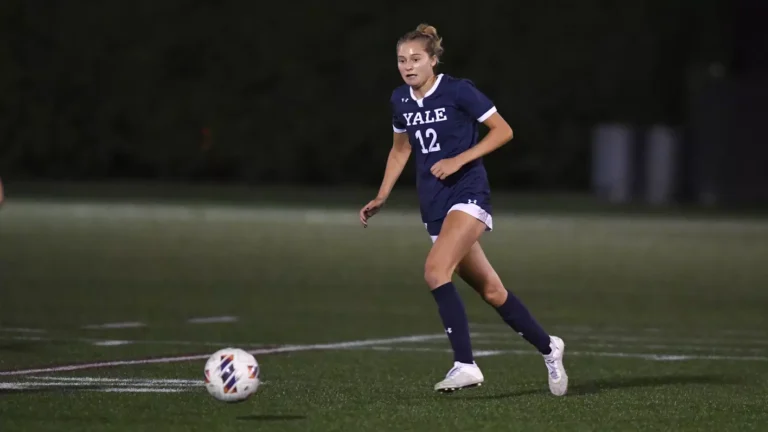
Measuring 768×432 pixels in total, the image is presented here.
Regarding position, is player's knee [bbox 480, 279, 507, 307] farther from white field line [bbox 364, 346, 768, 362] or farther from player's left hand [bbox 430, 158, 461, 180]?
white field line [bbox 364, 346, 768, 362]

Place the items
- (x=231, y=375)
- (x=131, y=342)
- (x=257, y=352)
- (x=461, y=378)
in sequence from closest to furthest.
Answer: (x=231, y=375) < (x=461, y=378) < (x=257, y=352) < (x=131, y=342)

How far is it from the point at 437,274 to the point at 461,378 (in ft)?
2.11

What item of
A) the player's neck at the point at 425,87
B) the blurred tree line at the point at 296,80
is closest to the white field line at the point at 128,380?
the player's neck at the point at 425,87

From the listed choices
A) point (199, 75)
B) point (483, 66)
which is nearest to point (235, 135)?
point (199, 75)

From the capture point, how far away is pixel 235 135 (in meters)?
56.4

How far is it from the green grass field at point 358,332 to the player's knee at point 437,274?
704mm

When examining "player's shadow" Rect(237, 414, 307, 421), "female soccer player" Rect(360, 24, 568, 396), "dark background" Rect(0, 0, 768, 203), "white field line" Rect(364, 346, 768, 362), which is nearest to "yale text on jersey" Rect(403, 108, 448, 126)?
"female soccer player" Rect(360, 24, 568, 396)

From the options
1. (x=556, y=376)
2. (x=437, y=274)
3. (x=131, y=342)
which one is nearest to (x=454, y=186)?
(x=437, y=274)

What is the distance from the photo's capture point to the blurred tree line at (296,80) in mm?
55375

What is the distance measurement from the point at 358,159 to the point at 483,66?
5.39 meters

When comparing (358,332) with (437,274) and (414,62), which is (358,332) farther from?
(414,62)

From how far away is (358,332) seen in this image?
14500 millimetres

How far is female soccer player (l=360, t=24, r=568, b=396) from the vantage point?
32.2 feet

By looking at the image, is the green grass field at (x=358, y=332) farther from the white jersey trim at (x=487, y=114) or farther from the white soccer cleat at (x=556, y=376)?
the white jersey trim at (x=487, y=114)
